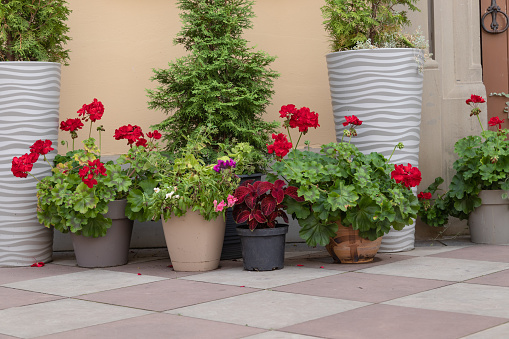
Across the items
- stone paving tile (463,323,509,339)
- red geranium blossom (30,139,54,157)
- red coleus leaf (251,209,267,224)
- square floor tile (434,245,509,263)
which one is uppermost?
red geranium blossom (30,139,54,157)

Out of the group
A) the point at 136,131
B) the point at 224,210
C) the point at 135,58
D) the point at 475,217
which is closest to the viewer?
the point at 224,210

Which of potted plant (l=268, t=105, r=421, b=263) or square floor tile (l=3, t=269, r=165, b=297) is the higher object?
potted plant (l=268, t=105, r=421, b=263)

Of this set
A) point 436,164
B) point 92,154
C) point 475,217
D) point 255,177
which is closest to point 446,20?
point 436,164

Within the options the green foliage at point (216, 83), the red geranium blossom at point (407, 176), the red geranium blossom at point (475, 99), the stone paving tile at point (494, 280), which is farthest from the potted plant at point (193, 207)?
the red geranium blossom at point (475, 99)

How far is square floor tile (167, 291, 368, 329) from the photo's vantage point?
3648 mm

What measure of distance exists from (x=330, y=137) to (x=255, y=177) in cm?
114

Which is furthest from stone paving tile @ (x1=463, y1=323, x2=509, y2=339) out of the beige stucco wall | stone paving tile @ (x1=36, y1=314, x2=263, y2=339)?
the beige stucco wall

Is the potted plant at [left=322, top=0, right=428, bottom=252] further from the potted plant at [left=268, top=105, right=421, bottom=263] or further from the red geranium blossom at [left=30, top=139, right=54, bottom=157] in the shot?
the red geranium blossom at [left=30, top=139, right=54, bottom=157]

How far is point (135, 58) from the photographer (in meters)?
6.49

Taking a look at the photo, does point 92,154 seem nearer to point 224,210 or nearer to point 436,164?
point 224,210

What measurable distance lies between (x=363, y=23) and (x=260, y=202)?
1.70 meters

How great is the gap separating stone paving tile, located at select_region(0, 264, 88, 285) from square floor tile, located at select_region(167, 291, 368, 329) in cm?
164

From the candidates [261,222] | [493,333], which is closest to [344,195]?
[261,222]

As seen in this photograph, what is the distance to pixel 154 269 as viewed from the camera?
5363mm
